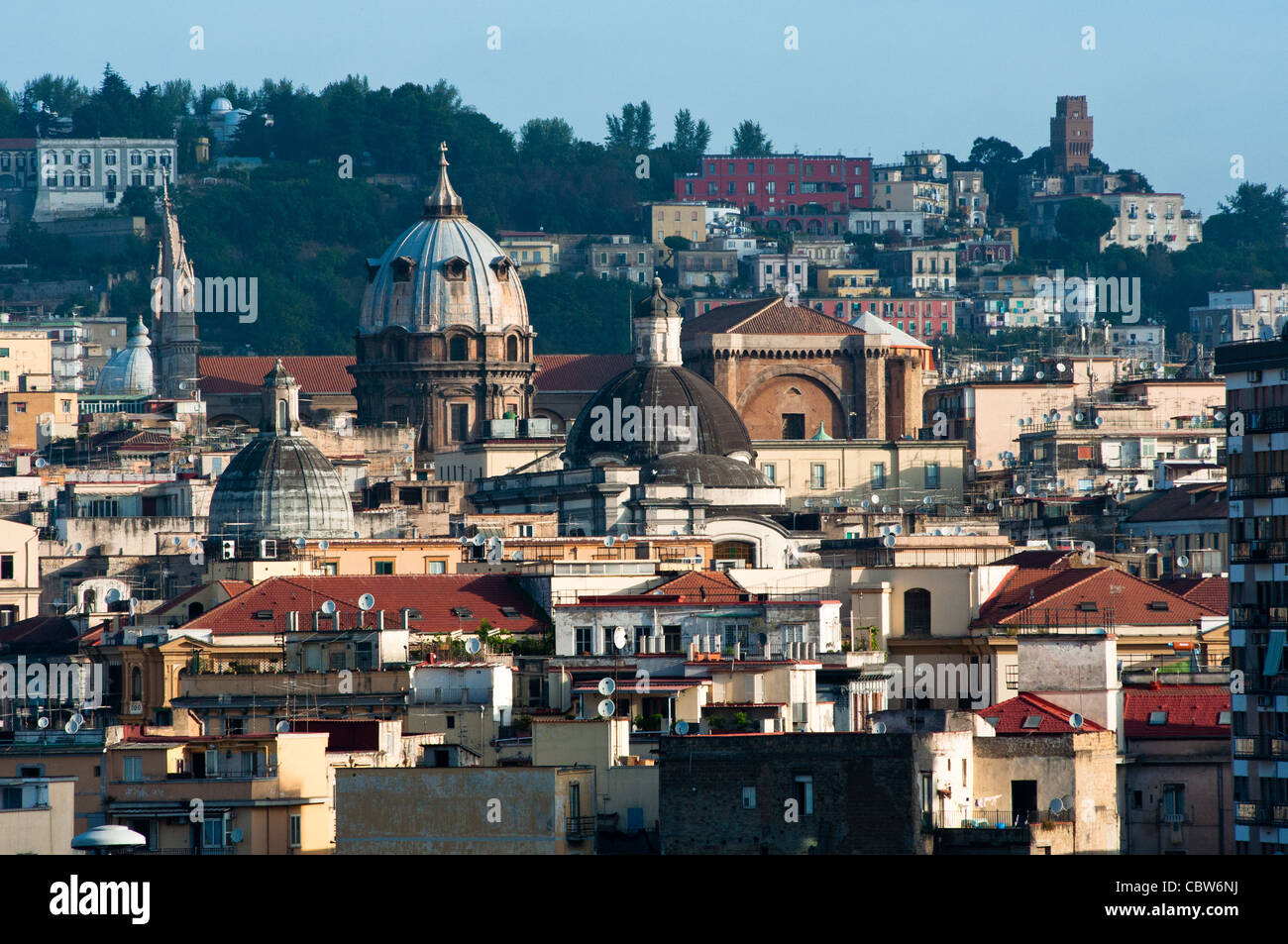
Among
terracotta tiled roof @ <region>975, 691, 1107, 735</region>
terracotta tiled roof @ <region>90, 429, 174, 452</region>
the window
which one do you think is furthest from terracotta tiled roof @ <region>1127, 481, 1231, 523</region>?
the window

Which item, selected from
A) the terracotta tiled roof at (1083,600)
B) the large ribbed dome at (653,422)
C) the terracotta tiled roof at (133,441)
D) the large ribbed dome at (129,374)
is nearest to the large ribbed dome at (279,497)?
the large ribbed dome at (653,422)

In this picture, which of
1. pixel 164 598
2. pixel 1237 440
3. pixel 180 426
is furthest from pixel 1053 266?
pixel 1237 440

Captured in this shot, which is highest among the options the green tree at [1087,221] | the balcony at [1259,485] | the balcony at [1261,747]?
the green tree at [1087,221]

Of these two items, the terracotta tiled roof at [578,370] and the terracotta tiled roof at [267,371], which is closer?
the terracotta tiled roof at [578,370]

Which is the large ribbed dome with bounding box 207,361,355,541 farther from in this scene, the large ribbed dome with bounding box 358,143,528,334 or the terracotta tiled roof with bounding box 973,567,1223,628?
the large ribbed dome with bounding box 358,143,528,334

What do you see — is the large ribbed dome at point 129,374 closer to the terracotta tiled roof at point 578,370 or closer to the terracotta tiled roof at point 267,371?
the terracotta tiled roof at point 267,371

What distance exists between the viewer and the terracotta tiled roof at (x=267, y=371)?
111 m

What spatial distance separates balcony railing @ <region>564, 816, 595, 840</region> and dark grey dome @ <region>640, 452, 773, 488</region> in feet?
126

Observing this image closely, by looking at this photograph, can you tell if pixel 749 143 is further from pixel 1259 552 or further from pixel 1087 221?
pixel 1259 552

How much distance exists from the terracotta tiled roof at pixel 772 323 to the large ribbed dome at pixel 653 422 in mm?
18069

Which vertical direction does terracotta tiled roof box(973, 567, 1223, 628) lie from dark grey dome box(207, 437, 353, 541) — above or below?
below

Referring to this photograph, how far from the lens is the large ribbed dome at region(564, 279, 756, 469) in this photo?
80.2m

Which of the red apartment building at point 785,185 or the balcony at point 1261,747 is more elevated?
the red apartment building at point 785,185

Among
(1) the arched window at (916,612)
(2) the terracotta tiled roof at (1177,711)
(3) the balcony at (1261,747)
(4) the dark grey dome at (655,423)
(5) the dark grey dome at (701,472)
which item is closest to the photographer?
(3) the balcony at (1261,747)
